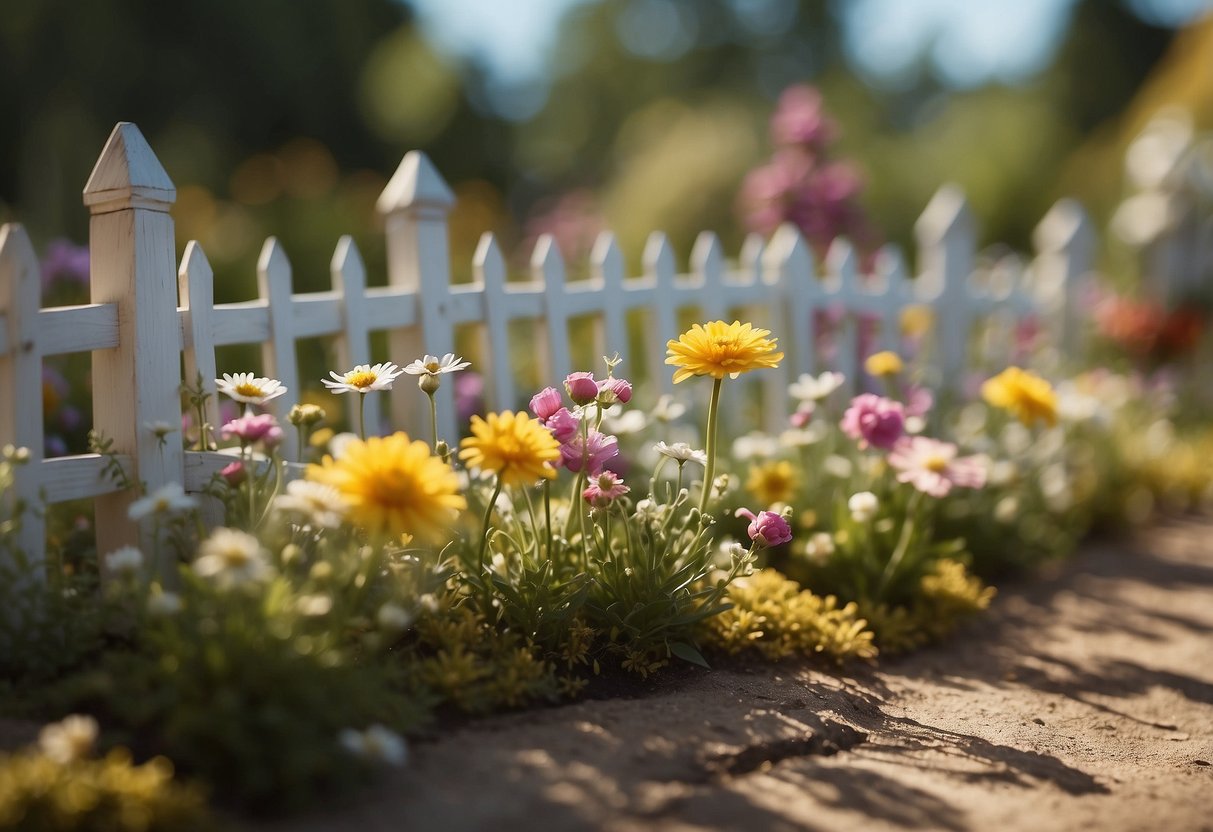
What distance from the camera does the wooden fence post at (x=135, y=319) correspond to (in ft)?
7.50

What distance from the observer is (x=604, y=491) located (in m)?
2.24

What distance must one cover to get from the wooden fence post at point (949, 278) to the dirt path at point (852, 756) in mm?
2154

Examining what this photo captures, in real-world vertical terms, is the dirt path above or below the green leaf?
below

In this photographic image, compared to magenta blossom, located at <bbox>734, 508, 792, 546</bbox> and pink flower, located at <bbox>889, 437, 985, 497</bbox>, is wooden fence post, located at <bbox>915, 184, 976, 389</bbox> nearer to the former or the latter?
pink flower, located at <bbox>889, 437, 985, 497</bbox>

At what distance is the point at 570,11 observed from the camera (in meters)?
24.8

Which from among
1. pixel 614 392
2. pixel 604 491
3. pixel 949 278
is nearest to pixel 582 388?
pixel 614 392

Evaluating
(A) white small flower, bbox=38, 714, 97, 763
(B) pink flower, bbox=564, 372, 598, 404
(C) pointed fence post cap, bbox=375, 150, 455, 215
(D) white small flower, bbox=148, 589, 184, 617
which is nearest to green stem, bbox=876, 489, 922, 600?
(B) pink flower, bbox=564, 372, 598, 404

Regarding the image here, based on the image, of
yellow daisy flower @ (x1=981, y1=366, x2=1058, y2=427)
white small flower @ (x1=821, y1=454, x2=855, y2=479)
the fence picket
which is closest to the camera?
the fence picket

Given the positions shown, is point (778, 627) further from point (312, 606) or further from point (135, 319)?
point (135, 319)

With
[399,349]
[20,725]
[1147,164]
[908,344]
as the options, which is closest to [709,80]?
[1147,164]

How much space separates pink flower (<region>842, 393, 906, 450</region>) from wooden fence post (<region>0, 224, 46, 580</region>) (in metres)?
2.09

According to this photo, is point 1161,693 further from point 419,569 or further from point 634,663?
point 419,569

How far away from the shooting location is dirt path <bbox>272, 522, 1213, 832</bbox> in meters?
Result: 1.75

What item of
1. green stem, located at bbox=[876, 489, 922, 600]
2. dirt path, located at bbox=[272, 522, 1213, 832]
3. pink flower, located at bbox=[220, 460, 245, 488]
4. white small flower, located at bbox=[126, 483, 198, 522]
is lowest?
dirt path, located at bbox=[272, 522, 1213, 832]
